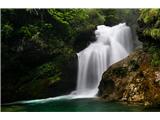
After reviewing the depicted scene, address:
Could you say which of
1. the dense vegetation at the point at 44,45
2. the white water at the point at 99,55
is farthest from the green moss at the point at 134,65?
the dense vegetation at the point at 44,45

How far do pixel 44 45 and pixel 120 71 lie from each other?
0.89 meters

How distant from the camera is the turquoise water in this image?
625 cm

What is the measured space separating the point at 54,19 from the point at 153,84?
1300 millimetres

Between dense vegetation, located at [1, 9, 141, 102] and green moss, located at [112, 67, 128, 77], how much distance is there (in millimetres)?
437

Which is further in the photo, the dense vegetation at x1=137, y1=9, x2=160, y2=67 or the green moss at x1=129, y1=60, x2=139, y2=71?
the green moss at x1=129, y1=60, x2=139, y2=71

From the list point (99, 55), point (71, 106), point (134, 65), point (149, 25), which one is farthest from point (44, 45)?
point (149, 25)

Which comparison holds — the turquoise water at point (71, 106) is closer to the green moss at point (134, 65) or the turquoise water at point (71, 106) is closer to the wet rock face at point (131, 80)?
the wet rock face at point (131, 80)

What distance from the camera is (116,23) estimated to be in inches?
250

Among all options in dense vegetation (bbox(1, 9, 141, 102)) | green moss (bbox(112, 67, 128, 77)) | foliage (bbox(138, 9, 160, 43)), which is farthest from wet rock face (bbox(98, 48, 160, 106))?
dense vegetation (bbox(1, 9, 141, 102))

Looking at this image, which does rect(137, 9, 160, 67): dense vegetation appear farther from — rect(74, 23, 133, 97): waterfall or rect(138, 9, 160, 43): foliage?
rect(74, 23, 133, 97): waterfall

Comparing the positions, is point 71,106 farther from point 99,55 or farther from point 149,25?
point 149,25
